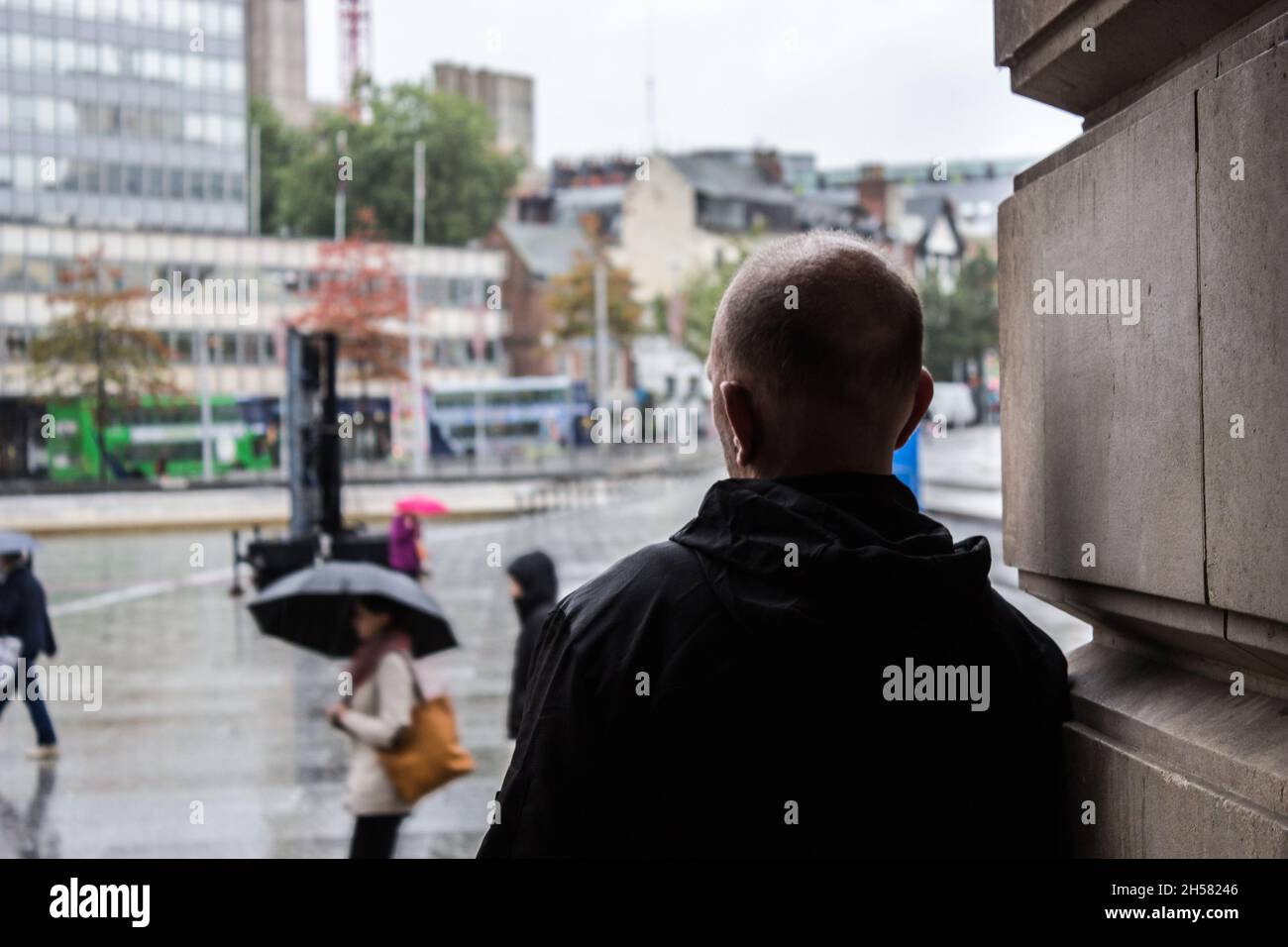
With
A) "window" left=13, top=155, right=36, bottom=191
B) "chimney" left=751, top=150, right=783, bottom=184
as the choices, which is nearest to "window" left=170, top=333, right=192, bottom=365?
"window" left=13, top=155, right=36, bottom=191

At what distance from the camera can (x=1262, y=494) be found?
153cm

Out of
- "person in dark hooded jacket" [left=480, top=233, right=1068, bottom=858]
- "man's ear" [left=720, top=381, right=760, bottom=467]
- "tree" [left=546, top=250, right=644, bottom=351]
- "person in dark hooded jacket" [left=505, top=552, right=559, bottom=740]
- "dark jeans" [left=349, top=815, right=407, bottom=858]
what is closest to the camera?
"person in dark hooded jacket" [left=480, top=233, right=1068, bottom=858]

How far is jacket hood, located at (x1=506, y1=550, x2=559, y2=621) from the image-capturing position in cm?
796

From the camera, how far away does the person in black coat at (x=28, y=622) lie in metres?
10.9

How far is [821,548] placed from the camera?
5.34 feet

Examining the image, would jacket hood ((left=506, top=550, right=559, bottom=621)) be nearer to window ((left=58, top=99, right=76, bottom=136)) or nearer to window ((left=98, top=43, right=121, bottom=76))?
window ((left=58, top=99, right=76, bottom=136))

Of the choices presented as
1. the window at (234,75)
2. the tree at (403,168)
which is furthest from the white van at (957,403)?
the window at (234,75)

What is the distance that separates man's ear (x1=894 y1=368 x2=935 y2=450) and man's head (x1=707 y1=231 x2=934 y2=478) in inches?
1.4

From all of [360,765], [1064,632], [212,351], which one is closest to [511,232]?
[212,351]

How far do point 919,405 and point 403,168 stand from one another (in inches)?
3556

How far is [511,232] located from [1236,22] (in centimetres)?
8760

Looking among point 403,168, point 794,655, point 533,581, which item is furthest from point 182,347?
point 794,655
